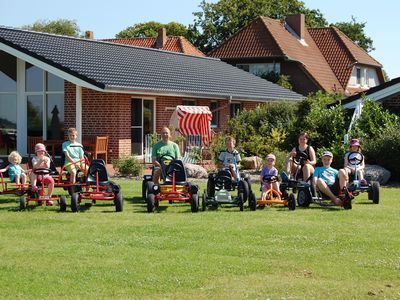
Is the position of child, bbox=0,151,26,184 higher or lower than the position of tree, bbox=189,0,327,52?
lower

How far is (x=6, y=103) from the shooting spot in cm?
2608

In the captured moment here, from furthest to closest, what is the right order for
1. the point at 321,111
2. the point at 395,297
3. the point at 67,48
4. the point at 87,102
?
1. the point at 67,48
2. the point at 87,102
3. the point at 321,111
4. the point at 395,297

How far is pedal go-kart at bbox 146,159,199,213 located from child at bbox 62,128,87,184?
1.84 m

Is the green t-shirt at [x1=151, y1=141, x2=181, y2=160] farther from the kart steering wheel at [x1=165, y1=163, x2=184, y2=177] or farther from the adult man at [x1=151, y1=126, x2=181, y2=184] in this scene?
the kart steering wheel at [x1=165, y1=163, x2=184, y2=177]

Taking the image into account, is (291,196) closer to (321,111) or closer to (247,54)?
(321,111)

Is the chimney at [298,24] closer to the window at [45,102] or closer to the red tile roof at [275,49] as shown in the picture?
the red tile roof at [275,49]

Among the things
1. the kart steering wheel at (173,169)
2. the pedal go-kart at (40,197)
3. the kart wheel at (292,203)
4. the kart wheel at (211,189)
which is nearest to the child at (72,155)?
the pedal go-kart at (40,197)

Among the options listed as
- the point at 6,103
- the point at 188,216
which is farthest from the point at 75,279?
the point at 6,103

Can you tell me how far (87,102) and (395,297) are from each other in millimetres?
18892

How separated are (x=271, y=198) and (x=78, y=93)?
11.4m

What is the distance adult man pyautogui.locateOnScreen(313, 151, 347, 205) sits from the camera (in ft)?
46.2

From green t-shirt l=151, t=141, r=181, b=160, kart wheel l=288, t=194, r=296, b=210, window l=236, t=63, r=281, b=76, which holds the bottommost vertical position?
kart wheel l=288, t=194, r=296, b=210

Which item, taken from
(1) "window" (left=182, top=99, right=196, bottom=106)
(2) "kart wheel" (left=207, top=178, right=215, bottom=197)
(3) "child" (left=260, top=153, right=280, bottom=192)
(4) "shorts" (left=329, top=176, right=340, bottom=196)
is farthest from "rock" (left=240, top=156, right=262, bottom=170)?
(4) "shorts" (left=329, top=176, right=340, bottom=196)

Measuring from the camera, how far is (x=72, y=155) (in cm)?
1521
